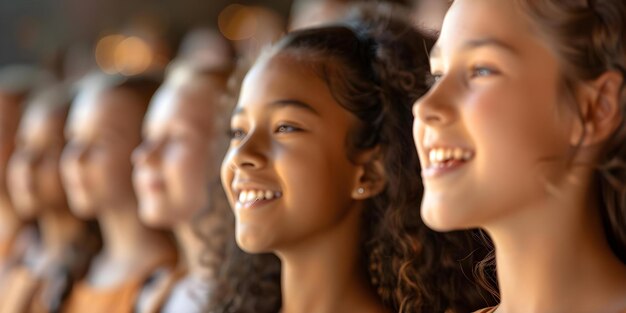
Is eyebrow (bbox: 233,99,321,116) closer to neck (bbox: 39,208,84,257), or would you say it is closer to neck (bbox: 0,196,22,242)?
neck (bbox: 39,208,84,257)

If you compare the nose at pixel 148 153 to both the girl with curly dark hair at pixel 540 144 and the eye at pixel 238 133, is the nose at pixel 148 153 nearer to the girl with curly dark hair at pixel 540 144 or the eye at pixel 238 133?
the eye at pixel 238 133

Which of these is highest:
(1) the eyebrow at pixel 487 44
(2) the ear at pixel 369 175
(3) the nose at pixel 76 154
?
(1) the eyebrow at pixel 487 44

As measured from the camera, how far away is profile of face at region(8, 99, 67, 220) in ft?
7.50

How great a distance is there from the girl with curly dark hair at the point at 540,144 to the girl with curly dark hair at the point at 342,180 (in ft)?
0.78

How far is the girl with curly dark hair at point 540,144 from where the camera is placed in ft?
2.96

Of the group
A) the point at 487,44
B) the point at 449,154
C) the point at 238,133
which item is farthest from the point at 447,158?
the point at 238,133

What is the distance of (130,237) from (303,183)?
2.92 feet

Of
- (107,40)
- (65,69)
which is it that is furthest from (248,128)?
(107,40)

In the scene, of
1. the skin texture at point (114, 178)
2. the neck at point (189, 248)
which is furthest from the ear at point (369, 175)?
the skin texture at point (114, 178)

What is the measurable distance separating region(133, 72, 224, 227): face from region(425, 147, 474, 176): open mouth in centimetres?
85

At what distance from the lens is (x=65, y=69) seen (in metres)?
3.24

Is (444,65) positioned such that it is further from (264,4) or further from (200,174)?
(264,4)

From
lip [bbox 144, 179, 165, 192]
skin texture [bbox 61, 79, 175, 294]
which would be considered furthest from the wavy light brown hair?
skin texture [bbox 61, 79, 175, 294]

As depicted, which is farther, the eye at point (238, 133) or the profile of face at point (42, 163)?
the profile of face at point (42, 163)
